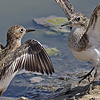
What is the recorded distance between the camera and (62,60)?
1038 centimetres

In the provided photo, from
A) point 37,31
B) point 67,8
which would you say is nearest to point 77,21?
point 67,8

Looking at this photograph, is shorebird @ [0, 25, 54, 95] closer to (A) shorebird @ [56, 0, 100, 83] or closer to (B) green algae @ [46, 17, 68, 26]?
(A) shorebird @ [56, 0, 100, 83]

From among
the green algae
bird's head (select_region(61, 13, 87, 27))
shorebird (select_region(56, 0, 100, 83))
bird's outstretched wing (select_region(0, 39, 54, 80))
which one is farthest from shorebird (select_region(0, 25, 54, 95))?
the green algae

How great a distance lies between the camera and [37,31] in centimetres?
1170

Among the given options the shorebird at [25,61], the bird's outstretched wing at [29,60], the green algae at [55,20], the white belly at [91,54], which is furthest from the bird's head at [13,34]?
the green algae at [55,20]

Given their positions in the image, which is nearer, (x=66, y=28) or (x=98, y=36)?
(x=98, y=36)

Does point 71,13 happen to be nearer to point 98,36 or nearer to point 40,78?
point 98,36

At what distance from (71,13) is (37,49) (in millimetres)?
1511

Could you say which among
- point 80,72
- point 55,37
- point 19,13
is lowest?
point 80,72

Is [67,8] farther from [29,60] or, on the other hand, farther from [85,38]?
[29,60]

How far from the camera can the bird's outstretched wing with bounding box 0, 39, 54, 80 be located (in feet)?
24.7

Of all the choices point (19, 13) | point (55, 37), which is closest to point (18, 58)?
point (55, 37)

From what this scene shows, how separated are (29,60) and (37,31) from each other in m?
4.12

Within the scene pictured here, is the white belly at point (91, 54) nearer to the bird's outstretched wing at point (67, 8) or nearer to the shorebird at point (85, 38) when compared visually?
the shorebird at point (85, 38)
